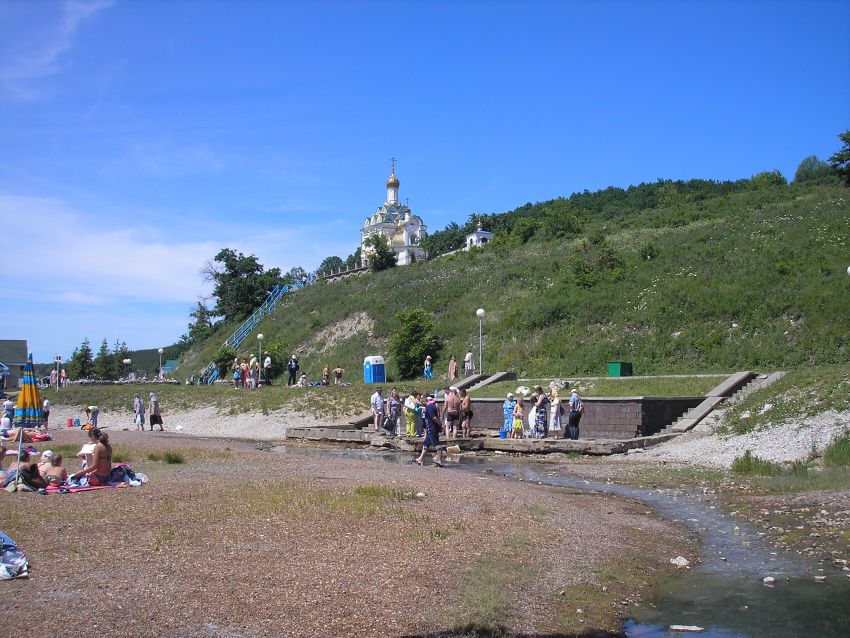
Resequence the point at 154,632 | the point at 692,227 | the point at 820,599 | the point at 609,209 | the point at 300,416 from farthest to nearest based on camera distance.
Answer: the point at 609,209 < the point at 692,227 < the point at 300,416 < the point at 820,599 < the point at 154,632

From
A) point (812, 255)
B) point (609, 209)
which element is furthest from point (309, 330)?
point (609, 209)

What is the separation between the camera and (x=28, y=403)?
13859 mm

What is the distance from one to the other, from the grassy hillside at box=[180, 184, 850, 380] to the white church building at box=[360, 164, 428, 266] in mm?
48812

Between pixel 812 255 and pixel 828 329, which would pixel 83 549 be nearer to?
pixel 828 329

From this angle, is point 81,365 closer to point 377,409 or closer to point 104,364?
point 104,364

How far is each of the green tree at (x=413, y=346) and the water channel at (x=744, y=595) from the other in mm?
29613

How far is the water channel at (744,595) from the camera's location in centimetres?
735

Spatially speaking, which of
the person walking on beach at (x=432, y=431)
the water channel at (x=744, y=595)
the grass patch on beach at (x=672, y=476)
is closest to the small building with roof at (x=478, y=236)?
the person walking on beach at (x=432, y=431)

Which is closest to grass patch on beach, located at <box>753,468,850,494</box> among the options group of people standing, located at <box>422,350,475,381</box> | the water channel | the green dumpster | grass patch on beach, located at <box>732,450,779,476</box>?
grass patch on beach, located at <box>732,450,779,476</box>

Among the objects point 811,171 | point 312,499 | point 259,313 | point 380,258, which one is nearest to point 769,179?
point 811,171

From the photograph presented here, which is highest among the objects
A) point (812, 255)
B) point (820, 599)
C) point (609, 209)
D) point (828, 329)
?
point (609, 209)

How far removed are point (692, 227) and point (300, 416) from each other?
3160cm

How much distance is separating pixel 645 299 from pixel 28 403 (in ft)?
101

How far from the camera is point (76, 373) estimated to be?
69125 mm
